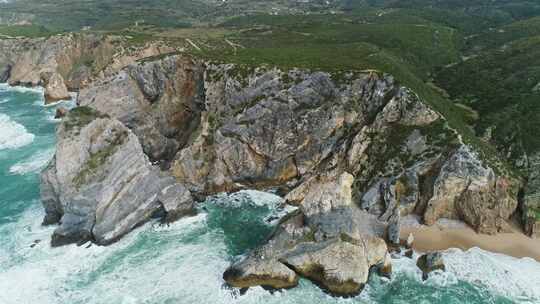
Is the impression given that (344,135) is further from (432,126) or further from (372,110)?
(432,126)

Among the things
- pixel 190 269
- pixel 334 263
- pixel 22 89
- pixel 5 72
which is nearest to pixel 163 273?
pixel 190 269

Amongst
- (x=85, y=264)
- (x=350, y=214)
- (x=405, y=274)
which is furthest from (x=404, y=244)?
(x=85, y=264)

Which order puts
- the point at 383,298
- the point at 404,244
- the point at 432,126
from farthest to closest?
the point at 432,126, the point at 404,244, the point at 383,298

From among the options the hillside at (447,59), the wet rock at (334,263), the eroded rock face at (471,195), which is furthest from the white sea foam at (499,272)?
the wet rock at (334,263)

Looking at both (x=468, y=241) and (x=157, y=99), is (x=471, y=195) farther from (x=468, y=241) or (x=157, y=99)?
(x=157, y=99)

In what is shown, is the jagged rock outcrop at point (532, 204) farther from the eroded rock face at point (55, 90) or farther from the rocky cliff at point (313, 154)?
the eroded rock face at point (55, 90)

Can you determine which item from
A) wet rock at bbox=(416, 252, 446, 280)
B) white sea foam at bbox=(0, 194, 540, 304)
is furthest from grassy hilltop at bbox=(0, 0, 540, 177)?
wet rock at bbox=(416, 252, 446, 280)

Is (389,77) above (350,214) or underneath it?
above
